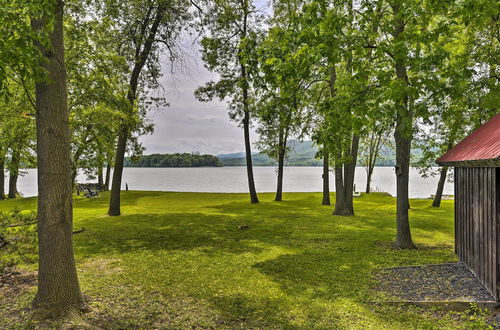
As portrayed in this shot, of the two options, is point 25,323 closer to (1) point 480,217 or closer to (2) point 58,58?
(2) point 58,58

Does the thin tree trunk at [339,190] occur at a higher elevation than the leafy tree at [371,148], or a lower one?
lower

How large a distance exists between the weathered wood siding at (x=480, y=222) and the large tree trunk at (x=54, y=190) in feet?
Result: 25.2

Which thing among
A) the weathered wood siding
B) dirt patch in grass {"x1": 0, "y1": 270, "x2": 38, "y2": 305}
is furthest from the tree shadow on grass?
the weathered wood siding

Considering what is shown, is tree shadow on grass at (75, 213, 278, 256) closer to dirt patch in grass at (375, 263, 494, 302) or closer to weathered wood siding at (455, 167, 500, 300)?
dirt patch in grass at (375, 263, 494, 302)

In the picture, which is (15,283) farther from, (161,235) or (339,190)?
(339,190)

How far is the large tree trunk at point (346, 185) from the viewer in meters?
19.2

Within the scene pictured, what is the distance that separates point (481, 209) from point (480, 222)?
0.97 feet

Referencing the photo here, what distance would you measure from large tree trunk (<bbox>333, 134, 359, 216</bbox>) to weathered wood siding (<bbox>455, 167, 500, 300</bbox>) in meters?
10.0

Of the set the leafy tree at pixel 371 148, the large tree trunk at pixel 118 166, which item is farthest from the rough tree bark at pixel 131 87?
the leafy tree at pixel 371 148

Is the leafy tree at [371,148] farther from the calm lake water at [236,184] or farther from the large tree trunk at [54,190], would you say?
the large tree trunk at [54,190]

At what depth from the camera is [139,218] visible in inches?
733

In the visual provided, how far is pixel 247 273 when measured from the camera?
875cm

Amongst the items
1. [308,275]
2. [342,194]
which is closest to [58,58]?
[308,275]

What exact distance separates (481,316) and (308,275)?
3697 mm
